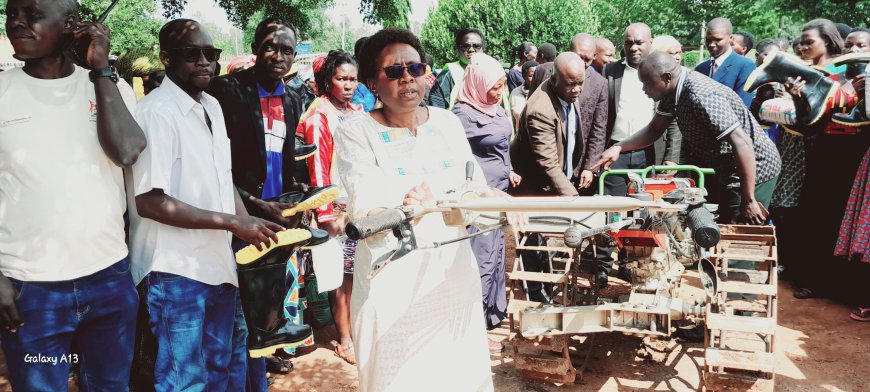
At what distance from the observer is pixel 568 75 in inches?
206

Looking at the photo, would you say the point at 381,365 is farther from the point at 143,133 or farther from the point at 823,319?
the point at 823,319

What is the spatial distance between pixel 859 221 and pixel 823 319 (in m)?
0.89

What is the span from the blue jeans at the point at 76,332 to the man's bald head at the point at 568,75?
3754 millimetres

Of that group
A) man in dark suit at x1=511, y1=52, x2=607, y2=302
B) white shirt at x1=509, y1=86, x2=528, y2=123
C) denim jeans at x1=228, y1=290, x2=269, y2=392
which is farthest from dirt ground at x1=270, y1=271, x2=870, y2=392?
white shirt at x1=509, y1=86, x2=528, y2=123

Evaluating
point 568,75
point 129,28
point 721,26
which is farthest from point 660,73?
point 129,28

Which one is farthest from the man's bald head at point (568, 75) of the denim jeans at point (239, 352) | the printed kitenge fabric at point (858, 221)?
the denim jeans at point (239, 352)

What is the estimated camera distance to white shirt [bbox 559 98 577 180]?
216 inches

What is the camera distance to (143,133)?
2.52m

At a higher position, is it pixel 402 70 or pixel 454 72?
pixel 454 72

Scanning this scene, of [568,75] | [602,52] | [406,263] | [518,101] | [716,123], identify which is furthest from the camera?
[518,101]

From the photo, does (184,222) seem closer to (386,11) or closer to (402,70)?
(402,70)

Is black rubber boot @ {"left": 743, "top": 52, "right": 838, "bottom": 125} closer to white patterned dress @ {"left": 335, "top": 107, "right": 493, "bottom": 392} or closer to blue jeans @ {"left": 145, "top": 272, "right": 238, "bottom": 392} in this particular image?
white patterned dress @ {"left": 335, "top": 107, "right": 493, "bottom": 392}

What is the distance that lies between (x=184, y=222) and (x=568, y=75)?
11.8ft

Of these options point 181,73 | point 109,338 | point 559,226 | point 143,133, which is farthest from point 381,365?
point 559,226
